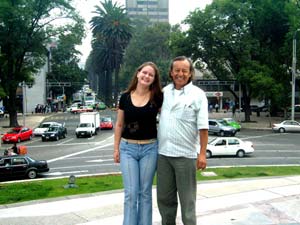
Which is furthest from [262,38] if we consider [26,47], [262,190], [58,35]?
[262,190]

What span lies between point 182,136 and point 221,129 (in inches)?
1280

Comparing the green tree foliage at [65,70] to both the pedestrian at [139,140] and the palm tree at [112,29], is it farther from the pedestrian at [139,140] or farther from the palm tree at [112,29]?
the pedestrian at [139,140]

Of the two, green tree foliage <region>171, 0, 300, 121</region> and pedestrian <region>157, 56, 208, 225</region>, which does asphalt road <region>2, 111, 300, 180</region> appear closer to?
green tree foliage <region>171, 0, 300, 121</region>

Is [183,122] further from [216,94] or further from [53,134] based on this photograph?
[216,94]

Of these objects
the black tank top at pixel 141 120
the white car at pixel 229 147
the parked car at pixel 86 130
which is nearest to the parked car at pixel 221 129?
the parked car at pixel 86 130

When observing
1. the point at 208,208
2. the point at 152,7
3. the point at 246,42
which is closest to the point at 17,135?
the point at 246,42

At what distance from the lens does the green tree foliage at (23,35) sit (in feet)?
136

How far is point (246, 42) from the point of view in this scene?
4359 cm

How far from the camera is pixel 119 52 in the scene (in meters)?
74.8

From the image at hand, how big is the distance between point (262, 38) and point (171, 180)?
44.6 meters

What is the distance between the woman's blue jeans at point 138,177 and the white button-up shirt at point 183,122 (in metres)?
0.18

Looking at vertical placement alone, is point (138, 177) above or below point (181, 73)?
below

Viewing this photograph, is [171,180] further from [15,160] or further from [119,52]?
[119,52]

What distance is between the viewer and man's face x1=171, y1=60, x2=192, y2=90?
477 centimetres
